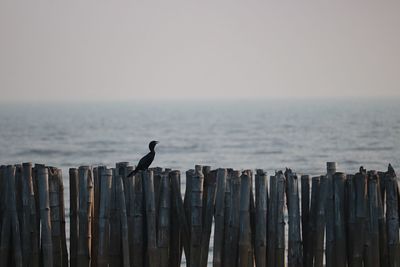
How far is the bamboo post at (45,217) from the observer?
1063 cm

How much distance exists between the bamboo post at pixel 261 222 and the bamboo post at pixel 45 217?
241cm

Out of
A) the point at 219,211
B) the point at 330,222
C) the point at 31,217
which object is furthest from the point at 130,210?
the point at 330,222

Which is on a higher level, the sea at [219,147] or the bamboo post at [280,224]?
the sea at [219,147]

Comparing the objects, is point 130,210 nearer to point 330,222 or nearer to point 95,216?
point 95,216

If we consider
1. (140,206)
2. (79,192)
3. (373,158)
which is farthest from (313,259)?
(373,158)

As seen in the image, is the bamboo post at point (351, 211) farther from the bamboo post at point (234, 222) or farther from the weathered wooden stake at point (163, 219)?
the weathered wooden stake at point (163, 219)

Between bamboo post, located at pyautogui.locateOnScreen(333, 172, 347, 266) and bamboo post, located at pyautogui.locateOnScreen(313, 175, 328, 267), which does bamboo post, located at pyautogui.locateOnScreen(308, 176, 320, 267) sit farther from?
bamboo post, located at pyautogui.locateOnScreen(333, 172, 347, 266)

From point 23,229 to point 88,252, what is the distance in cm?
81

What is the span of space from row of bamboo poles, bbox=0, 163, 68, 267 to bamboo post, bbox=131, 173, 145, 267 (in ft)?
2.94

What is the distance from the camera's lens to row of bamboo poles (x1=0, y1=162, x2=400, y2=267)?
1043cm

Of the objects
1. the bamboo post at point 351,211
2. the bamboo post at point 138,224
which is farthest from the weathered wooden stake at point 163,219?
the bamboo post at point 351,211

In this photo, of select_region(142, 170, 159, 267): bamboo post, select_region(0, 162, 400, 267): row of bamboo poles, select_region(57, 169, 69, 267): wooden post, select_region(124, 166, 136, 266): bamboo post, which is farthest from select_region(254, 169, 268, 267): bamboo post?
select_region(57, 169, 69, 267): wooden post

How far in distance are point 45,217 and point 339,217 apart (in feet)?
11.2

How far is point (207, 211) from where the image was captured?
10.6 m
